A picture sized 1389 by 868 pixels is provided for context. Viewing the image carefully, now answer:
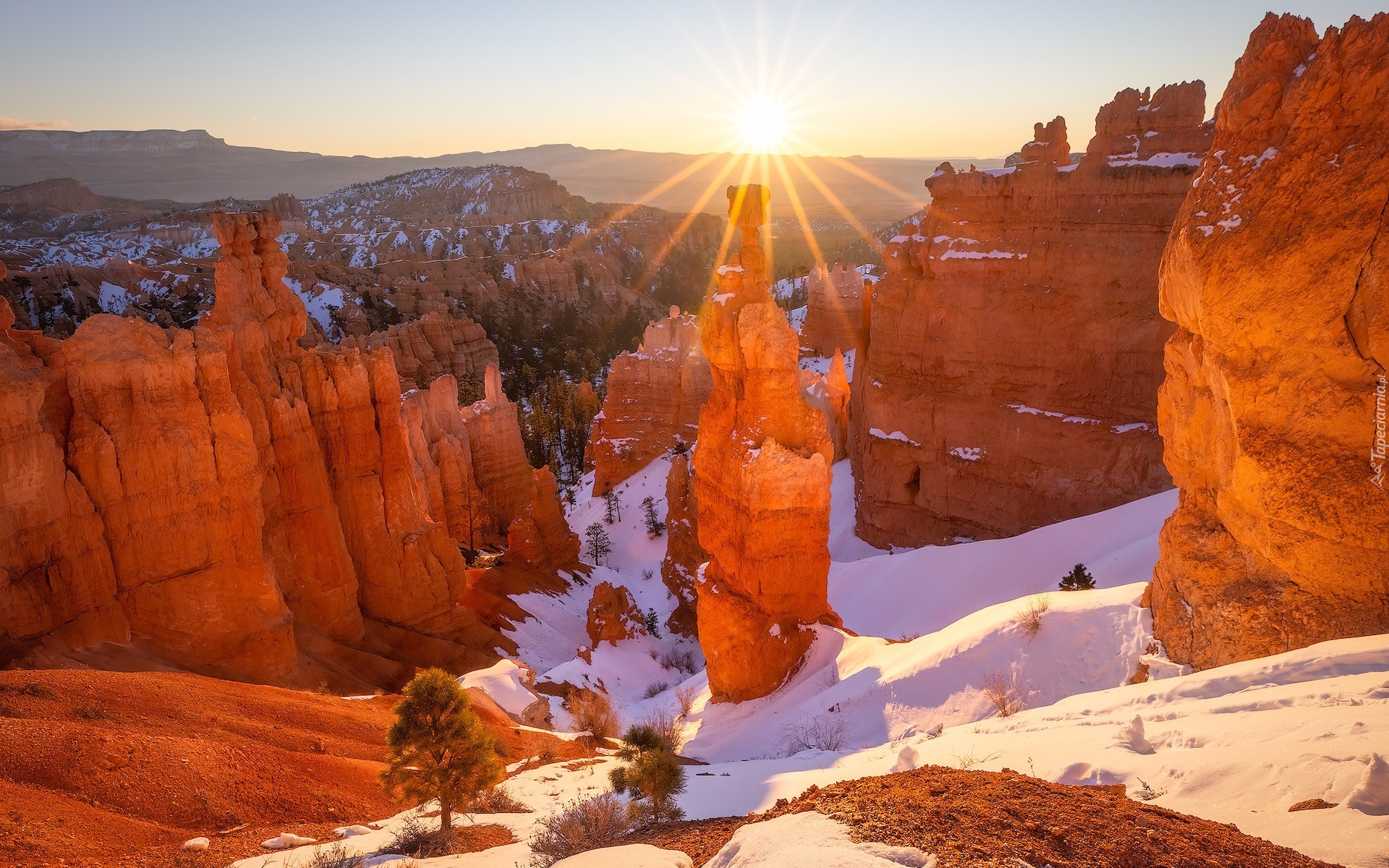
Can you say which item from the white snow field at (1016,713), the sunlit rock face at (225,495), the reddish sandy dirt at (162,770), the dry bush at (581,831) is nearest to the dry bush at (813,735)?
the white snow field at (1016,713)

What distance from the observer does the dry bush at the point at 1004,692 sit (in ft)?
33.1

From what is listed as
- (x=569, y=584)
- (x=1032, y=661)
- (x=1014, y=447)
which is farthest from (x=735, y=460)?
(x=569, y=584)

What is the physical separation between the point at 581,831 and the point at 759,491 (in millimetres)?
9077

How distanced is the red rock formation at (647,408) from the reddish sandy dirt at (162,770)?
34061mm

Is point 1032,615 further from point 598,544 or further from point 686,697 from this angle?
point 598,544

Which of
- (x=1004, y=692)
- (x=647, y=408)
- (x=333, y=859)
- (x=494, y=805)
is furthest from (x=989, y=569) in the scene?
(x=647, y=408)

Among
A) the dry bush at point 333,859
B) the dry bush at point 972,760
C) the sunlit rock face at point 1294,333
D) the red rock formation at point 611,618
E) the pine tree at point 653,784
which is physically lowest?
the red rock formation at point 611,618

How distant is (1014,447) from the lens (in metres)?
24.5

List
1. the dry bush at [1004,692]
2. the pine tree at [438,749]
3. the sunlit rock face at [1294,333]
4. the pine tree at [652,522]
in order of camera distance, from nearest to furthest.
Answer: the sunlit rock face at [1294,333] → the pine tree at [438,749] → the dry bush at [1004,692] → the pine tree at [652,522]

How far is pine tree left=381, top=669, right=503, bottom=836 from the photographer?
309 inches

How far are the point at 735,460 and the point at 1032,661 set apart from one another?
696 centimetres

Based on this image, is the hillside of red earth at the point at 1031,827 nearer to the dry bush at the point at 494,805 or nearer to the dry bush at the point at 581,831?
the dry bush at the point at 581,831

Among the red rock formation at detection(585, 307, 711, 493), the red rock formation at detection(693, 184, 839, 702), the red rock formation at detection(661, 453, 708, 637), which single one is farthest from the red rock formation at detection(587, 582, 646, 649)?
the red rock formation at detection(585, 307, 711, 493)

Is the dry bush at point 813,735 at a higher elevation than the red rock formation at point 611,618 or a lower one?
higher
